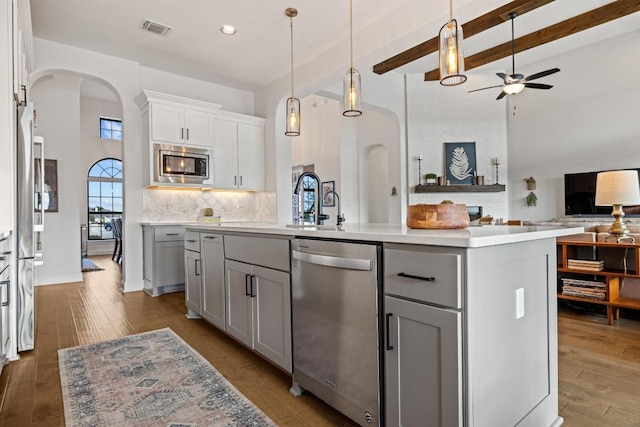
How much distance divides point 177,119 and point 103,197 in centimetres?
604

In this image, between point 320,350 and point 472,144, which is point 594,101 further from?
point 320,350

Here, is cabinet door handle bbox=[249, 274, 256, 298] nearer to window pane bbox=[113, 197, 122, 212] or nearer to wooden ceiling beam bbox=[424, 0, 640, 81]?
wooden ceiling beam bbox=[424, 0, 640, 81]

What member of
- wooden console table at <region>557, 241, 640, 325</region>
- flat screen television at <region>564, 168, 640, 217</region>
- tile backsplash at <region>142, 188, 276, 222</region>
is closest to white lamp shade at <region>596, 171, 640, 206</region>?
wooden console table at <region>557, 241, 640, 325</region>

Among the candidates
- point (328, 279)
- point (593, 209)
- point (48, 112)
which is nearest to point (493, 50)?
point (593, 209)

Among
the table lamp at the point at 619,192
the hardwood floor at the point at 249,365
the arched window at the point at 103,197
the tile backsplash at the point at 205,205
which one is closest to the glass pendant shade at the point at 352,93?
the hardwood floor at the point at 249,365

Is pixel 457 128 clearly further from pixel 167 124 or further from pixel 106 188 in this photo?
pixel 106 188

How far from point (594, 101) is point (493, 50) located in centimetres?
185

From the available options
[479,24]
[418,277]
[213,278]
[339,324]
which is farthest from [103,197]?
[418,277]

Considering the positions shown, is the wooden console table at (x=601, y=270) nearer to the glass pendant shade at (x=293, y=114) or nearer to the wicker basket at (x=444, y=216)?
the wicker basket at (x=444, y=216)

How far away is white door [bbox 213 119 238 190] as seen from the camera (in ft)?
17.6

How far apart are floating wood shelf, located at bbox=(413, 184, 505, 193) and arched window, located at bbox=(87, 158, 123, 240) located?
7579mm

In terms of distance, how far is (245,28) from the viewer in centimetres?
406

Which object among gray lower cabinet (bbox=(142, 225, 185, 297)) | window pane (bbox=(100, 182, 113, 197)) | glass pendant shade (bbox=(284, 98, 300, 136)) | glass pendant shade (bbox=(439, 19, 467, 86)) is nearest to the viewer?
glass pendant shade (bbox=(439, 19, 467, 86))

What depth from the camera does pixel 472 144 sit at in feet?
22.4
